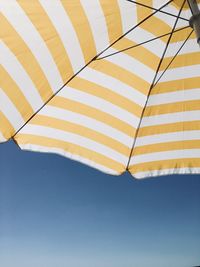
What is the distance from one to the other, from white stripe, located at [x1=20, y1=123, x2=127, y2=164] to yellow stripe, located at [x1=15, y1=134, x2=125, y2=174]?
27 millimetres

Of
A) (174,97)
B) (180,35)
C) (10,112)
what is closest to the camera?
(10,112)

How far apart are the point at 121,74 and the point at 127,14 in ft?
1.73

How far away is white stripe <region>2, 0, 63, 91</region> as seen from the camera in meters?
2.85

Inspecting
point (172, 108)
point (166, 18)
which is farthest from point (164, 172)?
point (166, 18)

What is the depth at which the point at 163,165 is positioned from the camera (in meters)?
3.63

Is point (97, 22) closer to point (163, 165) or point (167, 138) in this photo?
point (167, 138)

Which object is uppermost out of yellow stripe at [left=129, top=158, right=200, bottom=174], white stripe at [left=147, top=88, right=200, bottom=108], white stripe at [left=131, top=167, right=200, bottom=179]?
white stripe at [left=147, top=88, right=200, bottom=108]

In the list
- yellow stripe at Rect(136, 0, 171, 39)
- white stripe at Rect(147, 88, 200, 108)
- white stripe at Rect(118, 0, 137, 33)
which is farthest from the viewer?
white stripe at Rect(147, 88, 200, 108)

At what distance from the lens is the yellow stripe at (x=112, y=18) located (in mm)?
3031

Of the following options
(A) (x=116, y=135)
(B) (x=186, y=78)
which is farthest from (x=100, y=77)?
(B) (x=186, y=78)

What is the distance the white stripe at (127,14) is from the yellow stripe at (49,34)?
553 millimetres

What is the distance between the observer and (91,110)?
3.47 m

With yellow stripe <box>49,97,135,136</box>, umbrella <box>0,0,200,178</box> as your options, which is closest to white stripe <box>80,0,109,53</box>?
umbrella <box>0,0,200,178</box>

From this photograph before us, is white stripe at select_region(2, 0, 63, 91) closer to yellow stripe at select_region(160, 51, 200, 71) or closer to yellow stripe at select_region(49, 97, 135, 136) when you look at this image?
yellow stripe at select_region(49, 97, 135, 136)
